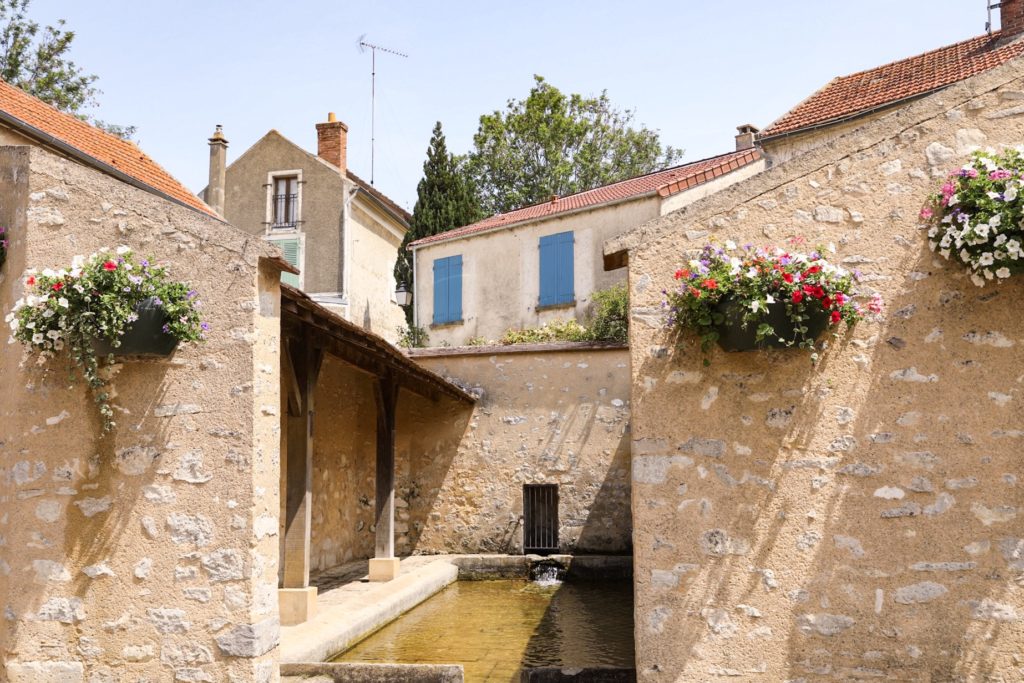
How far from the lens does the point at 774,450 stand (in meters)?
4.66

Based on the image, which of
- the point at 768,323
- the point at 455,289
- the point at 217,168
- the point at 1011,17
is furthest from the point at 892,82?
the point at 217,168

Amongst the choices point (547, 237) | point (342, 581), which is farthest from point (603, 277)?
point (342, 581)

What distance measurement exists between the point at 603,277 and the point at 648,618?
497 inches

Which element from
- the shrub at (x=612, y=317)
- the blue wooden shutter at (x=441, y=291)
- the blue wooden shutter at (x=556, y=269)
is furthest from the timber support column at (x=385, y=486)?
the blue wooden shutter at (x=441, y=291)

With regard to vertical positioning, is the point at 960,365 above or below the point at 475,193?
below

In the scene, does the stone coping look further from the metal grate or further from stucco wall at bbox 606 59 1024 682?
stucco wall at bbox 606 59 1024 682

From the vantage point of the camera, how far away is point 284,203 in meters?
20.1

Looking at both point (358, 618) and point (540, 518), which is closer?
point (358, 618)

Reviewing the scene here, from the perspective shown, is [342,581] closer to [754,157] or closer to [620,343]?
[620,343]

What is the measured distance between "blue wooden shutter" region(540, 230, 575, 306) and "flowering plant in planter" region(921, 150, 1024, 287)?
42.0 feet

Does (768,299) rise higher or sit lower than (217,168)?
lower

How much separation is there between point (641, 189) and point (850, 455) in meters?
12.9

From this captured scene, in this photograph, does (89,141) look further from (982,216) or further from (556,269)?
(982,216)

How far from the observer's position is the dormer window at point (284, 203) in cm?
1997
